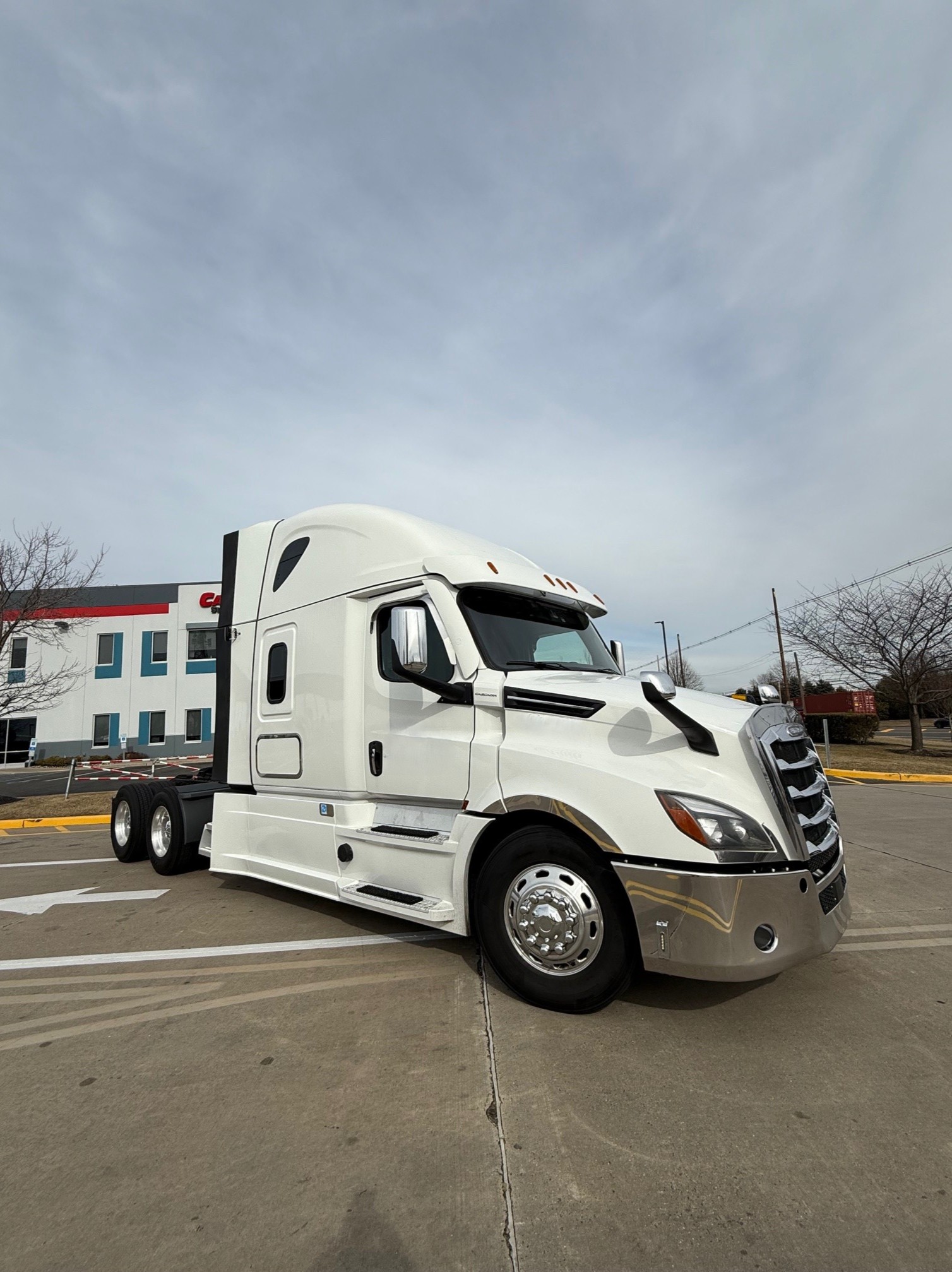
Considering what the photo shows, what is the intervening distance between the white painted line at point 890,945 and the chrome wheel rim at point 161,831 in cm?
577

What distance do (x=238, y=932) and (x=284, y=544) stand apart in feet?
9.56

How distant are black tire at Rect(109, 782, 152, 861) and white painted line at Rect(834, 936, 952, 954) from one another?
643 centimetres

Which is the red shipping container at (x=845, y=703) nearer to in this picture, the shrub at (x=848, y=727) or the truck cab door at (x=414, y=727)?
the shrub at (x=848, y=727)

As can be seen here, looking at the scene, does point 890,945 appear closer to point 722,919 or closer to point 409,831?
point 722,919

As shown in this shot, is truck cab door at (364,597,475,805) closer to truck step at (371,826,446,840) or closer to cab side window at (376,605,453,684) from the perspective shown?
cab side window at (376,605,453,684)

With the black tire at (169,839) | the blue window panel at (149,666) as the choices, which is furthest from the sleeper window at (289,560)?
the blue window panel at (149,666)

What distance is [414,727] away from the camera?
4.09m

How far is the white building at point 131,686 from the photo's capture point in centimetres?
3089

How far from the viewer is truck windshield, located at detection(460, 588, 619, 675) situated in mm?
3998

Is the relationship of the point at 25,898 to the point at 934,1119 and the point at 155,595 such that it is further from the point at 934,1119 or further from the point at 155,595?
the point at 155,595

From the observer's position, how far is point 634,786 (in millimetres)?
3061

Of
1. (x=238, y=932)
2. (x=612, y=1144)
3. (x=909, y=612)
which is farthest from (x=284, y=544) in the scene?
(x=909, y=612)

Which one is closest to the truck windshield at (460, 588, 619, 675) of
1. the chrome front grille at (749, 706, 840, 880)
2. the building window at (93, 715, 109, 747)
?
the chrome front grille at (749, 706, 840, 880)

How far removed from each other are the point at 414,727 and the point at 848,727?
2785cm
